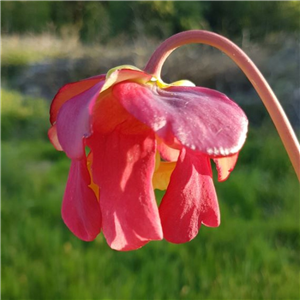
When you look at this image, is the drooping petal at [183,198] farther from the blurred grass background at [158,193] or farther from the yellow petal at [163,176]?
the blurred grass background at [158,193]

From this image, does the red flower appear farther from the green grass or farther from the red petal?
the green grass

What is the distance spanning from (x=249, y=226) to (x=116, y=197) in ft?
5.01

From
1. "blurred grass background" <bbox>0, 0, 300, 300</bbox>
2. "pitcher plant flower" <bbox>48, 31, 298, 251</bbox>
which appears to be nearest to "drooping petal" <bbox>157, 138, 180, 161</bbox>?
"pitcher plant flower" <bbox>48, 31, 298, 251</bbox>

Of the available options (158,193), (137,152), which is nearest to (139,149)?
(137,152)

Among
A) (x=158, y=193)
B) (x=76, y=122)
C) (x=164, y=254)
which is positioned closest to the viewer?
(x=76, y=122)

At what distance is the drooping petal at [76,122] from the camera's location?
10.8 inches

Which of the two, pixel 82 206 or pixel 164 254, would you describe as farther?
pixel 164 254

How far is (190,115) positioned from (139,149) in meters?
0.04

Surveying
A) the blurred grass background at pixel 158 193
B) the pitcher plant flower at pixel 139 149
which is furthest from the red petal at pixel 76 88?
the blurred grass background at pixel 158 193

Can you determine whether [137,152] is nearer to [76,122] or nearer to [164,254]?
[76,122]

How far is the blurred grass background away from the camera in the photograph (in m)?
1.41

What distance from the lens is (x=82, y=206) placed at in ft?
1.01

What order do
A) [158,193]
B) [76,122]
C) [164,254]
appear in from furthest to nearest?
[158,193], [164,254], [76,122]

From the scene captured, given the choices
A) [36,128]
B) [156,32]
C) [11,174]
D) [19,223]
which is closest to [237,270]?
[19,223]
